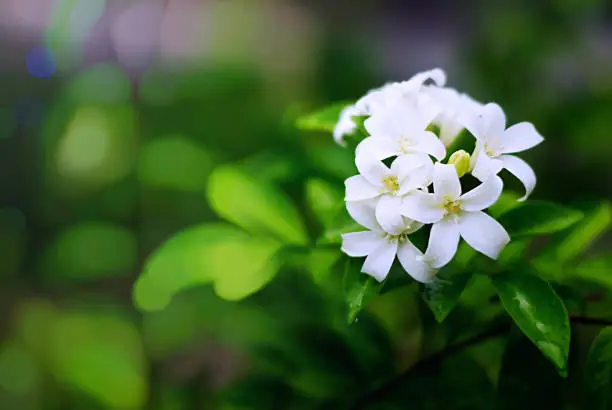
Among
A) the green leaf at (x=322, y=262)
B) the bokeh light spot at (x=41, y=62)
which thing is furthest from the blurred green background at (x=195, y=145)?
the green leaf at (x=322, y=262)

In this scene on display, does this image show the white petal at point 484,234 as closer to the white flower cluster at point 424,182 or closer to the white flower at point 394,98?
the white flower cluster at point 424,182

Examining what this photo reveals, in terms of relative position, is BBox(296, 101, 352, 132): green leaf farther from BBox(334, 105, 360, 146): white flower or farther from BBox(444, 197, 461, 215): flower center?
BBox(444, 197, 461, 215): flower center

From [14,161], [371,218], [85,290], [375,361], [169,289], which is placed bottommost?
[85,290]

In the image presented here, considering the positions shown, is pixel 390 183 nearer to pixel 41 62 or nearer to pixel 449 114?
pixel 449 114

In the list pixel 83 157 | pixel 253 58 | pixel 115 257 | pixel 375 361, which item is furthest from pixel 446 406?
pixel 253 58

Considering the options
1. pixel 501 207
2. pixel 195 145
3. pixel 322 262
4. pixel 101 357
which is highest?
pixel 501 207

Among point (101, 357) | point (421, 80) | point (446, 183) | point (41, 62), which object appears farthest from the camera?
point (41, 62)

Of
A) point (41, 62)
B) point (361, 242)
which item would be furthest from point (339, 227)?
point (41, 62)

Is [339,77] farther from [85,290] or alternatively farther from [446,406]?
[446,406]
